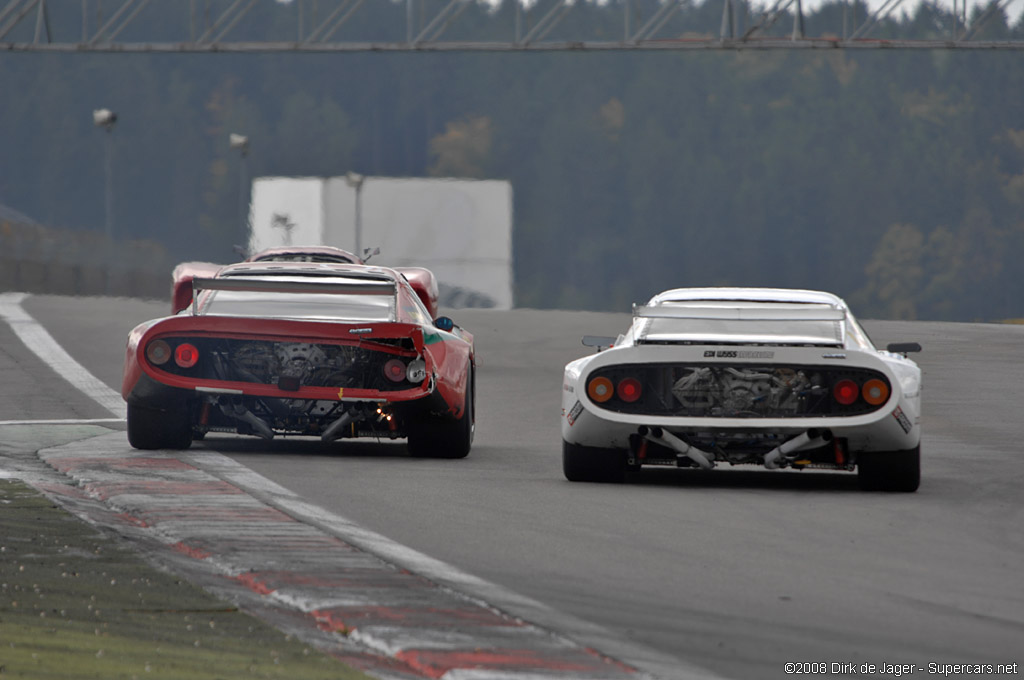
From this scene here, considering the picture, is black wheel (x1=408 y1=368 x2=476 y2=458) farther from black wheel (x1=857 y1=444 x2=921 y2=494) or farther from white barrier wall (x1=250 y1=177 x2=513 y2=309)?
white barrier wall (x1=250 y1=177 x2=513 y2=309)

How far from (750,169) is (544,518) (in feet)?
314

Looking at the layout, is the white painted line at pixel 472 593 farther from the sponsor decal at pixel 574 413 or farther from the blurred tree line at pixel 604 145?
the blurred tree line at pixel 604 145

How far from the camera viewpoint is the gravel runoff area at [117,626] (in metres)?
4.43

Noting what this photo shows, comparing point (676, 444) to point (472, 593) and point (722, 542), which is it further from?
point (472, 593)

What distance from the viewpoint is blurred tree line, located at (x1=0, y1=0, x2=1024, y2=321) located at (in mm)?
98062

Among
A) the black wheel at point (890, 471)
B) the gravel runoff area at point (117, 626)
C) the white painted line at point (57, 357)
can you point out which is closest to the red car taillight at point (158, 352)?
the white painted line at point (57, 357)

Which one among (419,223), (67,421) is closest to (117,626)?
(67,421)

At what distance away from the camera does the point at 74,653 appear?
15.1ft

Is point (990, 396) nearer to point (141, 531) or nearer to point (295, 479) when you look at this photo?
point (295, 479)

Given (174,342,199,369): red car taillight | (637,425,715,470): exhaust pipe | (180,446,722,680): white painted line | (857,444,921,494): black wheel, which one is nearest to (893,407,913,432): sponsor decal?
(857,444,921,494): black wheel

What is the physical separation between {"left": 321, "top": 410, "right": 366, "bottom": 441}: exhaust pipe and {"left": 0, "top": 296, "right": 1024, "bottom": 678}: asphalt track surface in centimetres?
19

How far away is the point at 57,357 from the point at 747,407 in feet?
44.3

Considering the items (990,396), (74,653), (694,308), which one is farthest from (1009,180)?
(74,653)

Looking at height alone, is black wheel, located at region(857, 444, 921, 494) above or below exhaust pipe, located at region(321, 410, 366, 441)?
below
